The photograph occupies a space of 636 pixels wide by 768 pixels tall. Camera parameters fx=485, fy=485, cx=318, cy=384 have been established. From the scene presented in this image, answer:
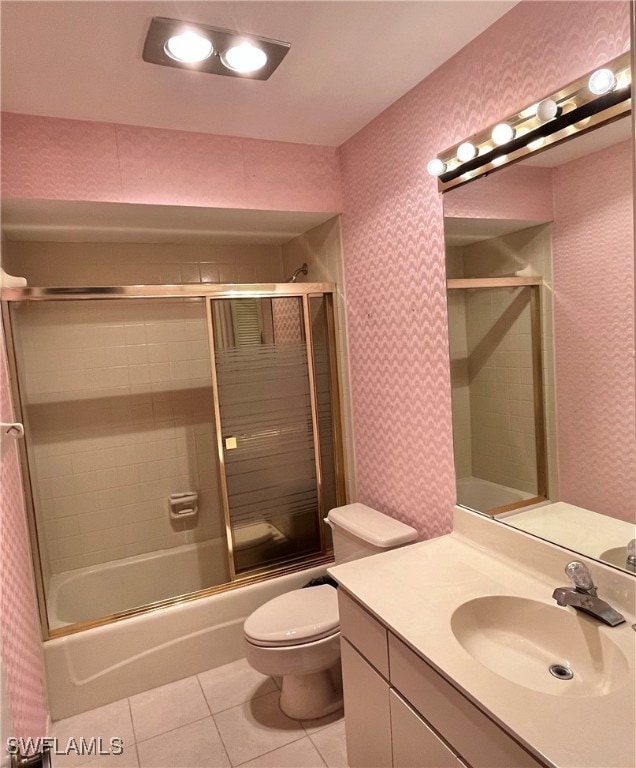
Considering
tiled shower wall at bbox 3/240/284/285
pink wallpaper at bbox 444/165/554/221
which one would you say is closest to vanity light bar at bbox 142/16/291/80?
pink wallpaper at bbox 444/165/554/221

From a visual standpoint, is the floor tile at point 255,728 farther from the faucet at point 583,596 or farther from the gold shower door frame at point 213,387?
the faucet at point 583,596

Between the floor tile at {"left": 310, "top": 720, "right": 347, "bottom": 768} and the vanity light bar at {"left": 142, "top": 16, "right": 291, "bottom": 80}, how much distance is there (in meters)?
2.52

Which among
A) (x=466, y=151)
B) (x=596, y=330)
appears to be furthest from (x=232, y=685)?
(x=466, y=151)

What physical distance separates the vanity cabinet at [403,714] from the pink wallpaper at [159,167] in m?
1.81

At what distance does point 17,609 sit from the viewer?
1.73 metres

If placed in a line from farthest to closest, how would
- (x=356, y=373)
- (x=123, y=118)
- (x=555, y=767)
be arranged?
1. (x=356, y=373)
2. (x=123, y=118)
3. (x=555, y=767)

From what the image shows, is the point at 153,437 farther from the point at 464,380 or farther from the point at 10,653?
the point at 464,380

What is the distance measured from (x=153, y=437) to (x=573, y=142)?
265 cm

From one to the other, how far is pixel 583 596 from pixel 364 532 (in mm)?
987

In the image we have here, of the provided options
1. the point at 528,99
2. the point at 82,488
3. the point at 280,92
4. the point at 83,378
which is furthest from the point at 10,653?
the point at 528,99

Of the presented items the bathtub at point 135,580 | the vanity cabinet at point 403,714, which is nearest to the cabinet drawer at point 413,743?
the vanity cabinet at point 403,714

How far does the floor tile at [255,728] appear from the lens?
190 centimetres

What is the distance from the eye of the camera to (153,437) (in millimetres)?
3062

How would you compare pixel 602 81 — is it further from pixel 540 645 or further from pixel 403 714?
pixel 403 714
